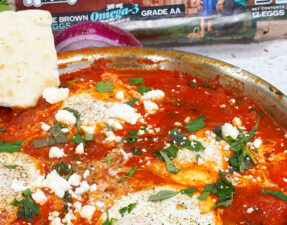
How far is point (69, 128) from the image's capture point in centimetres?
219

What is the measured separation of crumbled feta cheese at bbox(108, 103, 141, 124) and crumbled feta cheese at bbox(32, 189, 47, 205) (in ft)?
1.93

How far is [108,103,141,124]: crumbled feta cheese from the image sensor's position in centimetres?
221


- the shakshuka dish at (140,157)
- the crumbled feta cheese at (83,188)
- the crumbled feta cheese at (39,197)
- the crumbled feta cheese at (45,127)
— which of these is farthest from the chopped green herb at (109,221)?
the crumbled feta cheese at (45,127)

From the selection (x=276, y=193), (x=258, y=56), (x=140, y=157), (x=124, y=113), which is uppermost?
(x=124, y=113)

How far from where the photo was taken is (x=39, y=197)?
1776mm

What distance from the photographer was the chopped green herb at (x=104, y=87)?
2447 mm

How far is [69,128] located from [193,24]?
6.20ft

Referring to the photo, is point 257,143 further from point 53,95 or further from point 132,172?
point 53,95

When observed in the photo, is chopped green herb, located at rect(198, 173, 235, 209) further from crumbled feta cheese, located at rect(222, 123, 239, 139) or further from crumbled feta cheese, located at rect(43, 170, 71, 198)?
crumbled feta cheese, located at rect(43, 170, 71, 198)

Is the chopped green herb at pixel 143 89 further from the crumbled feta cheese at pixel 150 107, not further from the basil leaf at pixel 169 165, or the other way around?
the basil leaf at pixel 169 165

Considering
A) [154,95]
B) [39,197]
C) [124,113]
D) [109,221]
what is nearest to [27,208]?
[39,197]

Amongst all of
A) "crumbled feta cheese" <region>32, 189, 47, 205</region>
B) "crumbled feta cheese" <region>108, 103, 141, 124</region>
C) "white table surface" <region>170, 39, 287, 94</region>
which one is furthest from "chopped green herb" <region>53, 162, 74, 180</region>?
"white table surface" <region>170, 39, 287, 94</region>

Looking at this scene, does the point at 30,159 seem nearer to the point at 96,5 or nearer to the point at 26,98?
the point at 26,98

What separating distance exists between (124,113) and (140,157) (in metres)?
0.28
